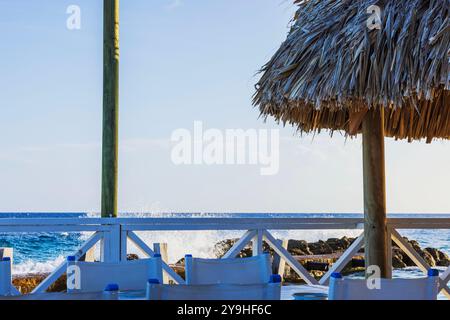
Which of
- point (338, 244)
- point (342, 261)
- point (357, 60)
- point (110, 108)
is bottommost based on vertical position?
point (338, 244)

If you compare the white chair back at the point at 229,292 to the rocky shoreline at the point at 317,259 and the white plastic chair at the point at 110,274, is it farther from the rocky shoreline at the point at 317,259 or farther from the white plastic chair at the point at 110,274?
the rocky shoreline at the point at 317,259

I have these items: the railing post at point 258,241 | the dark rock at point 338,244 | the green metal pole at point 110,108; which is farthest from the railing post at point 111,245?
the dark rock at point 338,244

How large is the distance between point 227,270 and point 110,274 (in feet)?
1.69

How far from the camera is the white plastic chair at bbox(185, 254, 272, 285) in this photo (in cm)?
287

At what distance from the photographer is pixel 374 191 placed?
4.16 m

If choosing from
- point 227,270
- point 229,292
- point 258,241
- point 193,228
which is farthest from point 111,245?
point 229,292

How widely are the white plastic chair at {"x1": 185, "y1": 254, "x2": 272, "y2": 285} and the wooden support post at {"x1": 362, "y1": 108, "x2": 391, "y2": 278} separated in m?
1.41

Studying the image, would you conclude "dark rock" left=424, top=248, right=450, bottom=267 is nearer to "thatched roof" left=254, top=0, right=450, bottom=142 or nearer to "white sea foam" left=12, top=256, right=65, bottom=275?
"white sea foam" left=12, top=256, right=65, bottom=275

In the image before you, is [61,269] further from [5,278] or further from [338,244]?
[338,244]

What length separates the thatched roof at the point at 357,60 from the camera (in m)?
3.33

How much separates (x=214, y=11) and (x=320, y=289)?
1191 centimetres

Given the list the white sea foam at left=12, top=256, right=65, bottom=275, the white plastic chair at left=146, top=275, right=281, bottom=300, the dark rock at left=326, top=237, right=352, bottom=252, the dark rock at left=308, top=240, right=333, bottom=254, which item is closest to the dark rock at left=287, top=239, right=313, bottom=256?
the dark rock at left=308, top=240, right=333, bottom=254
